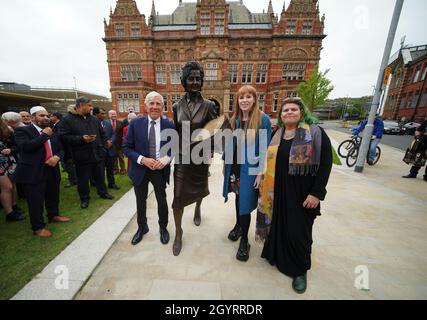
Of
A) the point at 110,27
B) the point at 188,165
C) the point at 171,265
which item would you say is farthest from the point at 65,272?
the point at 110,27

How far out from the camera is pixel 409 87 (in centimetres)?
2838

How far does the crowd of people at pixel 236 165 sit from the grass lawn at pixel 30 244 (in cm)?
19

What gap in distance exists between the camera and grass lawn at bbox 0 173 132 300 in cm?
192

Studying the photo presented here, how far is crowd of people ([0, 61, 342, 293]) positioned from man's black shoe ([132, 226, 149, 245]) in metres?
0.01

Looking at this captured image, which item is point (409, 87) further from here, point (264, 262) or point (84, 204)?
point (84, 204)

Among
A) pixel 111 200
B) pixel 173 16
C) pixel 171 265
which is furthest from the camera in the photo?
pixel 173 16

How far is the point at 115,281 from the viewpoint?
193cm

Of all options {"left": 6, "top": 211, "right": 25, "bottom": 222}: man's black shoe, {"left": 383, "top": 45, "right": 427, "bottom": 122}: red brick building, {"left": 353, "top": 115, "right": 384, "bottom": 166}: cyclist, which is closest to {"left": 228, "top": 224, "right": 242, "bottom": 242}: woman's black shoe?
{"left": 6, "top": 211, "right": 25, "bottom": 222}: man's black shoe

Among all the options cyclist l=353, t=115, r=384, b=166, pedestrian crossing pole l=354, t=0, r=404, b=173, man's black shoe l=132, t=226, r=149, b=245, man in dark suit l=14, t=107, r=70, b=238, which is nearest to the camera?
man in dark suit l=14, t=107, r=70, b=238

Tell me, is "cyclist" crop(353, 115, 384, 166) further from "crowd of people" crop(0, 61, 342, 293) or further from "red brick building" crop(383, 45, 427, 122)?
"red brick building" crop(383, 45, 427, 122)

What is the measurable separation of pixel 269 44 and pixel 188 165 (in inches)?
1029

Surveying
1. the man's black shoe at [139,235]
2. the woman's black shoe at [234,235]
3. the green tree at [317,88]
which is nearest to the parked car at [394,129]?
the green tree at [317,88]

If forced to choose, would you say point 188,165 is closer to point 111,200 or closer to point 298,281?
point 298,281
